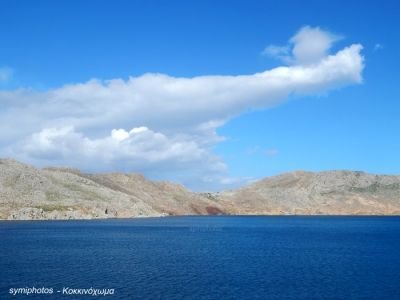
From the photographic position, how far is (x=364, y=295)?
62.5m

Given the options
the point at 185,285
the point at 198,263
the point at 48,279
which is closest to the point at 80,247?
the point at 198,263

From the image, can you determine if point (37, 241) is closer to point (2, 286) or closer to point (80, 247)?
point (80, 247)

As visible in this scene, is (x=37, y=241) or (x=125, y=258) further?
(x=37, y=241)

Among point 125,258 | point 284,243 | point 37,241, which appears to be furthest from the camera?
point 284,243

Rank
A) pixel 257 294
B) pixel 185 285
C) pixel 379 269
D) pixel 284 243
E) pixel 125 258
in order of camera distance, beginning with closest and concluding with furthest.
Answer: pixel 257 294, pixel 185 285, pixel 379 269, pixel 125 258, pixel 284 243

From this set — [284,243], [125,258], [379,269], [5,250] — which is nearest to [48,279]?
[125,258]

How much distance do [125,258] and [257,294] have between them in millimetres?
39254

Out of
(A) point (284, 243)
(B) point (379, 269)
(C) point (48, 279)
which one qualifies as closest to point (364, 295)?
(B) point (379, 269)

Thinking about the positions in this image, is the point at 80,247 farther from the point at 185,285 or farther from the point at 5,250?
the point at 185,285

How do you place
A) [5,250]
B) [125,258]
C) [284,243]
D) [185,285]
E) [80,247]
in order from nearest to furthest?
[185,285], [125,258], [5,250], [80,247], [284,243]

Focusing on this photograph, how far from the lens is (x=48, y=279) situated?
228 ft

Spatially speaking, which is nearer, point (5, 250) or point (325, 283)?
point (325, 283)

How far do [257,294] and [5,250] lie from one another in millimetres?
63388

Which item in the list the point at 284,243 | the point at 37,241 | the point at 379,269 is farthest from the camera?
the point at 284,243
